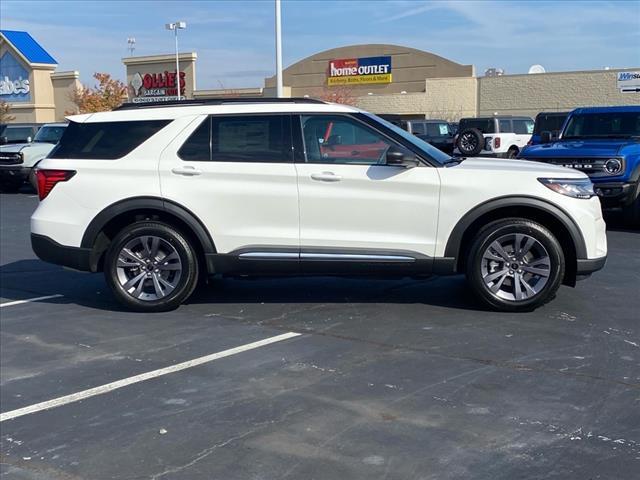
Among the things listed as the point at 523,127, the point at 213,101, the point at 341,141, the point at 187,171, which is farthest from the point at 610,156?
the point at 523,127

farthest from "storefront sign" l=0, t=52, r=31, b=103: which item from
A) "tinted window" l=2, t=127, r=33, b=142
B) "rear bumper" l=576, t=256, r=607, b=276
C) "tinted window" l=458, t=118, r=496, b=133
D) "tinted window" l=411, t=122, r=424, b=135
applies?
"rear bumper" l=576, t=256, r=607, b=276

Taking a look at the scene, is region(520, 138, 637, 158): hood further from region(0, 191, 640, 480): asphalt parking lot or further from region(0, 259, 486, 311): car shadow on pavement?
region(0, 259, 486, 311): car shadow on pavement

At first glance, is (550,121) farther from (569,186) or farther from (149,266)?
(149,266)

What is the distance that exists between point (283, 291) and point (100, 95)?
49.2 metres

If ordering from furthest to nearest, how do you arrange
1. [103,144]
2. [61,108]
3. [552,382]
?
[61,108], [103,144], [552,382]

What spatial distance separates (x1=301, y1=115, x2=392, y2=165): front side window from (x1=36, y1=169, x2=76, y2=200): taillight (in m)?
2.25

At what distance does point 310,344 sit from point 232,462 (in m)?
2.17

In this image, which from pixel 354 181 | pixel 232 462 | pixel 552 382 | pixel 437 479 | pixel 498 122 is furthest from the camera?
pixel 498 122

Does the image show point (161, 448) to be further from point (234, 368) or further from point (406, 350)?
point (406, 350)

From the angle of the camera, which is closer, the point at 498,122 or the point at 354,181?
the point at 354,181

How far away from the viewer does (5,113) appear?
5181 centimetres

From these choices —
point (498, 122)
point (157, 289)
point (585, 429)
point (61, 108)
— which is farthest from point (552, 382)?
point (61, 108)

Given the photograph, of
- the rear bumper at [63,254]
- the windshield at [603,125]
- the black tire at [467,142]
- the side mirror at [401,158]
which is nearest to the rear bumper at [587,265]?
the side mirror at [401,158]

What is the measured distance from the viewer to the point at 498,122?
27.4m
